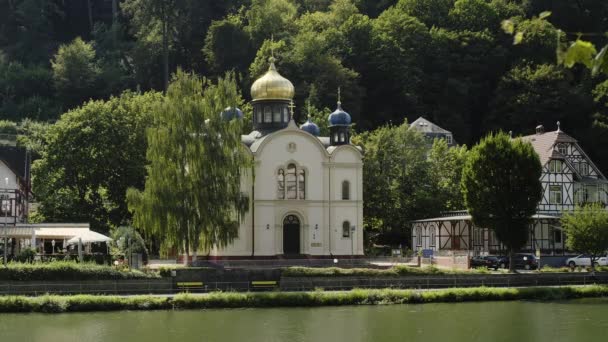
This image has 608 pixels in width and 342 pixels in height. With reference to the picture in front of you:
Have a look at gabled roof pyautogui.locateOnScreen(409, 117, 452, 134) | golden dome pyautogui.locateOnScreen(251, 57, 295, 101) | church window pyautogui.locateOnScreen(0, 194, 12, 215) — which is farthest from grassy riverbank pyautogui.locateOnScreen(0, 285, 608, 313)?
gabled roof pyautogui.locateOnScreen(409, 117, 452, 134)

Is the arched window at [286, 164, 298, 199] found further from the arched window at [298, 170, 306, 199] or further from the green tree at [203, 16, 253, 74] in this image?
the green tree at [203, 16, 253, 74]

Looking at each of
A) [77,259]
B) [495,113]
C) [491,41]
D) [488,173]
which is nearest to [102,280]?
[77,259]

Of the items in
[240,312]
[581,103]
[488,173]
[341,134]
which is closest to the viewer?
[240,312]

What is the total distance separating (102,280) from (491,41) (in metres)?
63.4

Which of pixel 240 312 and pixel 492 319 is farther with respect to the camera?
pixel 240 312

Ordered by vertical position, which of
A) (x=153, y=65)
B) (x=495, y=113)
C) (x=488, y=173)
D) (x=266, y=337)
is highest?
(x=153, y=65)

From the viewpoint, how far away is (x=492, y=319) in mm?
34375

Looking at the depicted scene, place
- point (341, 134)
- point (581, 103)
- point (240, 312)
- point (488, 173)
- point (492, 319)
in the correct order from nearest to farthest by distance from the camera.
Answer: point (492, 319) < point (240, 312) < point (488, 173) < point (341, 134) < point (581, 103)

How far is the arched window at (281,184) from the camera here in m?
57.4

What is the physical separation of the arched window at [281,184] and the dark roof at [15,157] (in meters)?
16.2

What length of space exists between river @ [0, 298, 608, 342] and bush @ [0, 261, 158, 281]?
4226mm

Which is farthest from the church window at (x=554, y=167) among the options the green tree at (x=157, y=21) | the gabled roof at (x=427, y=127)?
the green tree at (x=157, y=21)

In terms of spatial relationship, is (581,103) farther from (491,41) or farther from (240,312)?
(240,312)

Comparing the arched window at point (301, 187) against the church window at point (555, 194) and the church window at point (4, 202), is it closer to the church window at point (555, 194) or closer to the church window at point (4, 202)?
the church window at point (4, 202)
